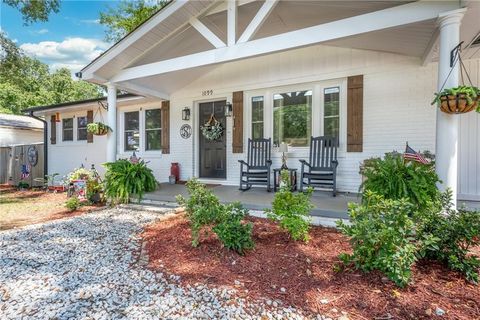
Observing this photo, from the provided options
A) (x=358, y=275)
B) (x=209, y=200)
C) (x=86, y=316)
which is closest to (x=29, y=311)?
(x=86, y=316)

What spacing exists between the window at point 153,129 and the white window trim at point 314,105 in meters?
2.55

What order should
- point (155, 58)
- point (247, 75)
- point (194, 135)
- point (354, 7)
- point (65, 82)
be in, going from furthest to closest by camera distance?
point (65, 82)
point (194, 135)
point (247, 75)
point (155, 58)
point (354, 7)

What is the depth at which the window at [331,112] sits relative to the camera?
5.07 meters

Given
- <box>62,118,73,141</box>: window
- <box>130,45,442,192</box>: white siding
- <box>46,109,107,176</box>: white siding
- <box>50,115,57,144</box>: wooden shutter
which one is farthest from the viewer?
<box>50,115,57,144</box>: wooden shutter

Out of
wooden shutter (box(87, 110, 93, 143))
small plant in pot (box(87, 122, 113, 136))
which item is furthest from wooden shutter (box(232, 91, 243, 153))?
wooden shutter (box(87, 110, 93, 143))

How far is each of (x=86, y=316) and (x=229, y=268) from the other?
105cm

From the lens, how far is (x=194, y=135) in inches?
258

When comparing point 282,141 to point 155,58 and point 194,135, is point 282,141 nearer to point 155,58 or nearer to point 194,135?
point 194,135

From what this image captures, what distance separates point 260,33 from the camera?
16.9 ft

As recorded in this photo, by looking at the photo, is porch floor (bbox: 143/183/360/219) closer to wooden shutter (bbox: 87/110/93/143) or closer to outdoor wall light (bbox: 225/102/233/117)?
outdoor wall light (bbox: 225/102/233/117)

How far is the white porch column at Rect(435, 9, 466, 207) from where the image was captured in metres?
2.77

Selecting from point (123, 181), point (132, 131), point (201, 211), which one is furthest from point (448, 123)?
point (132, 131)

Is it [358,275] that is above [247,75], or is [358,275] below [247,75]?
below

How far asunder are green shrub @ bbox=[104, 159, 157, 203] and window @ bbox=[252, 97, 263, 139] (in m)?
2.47
